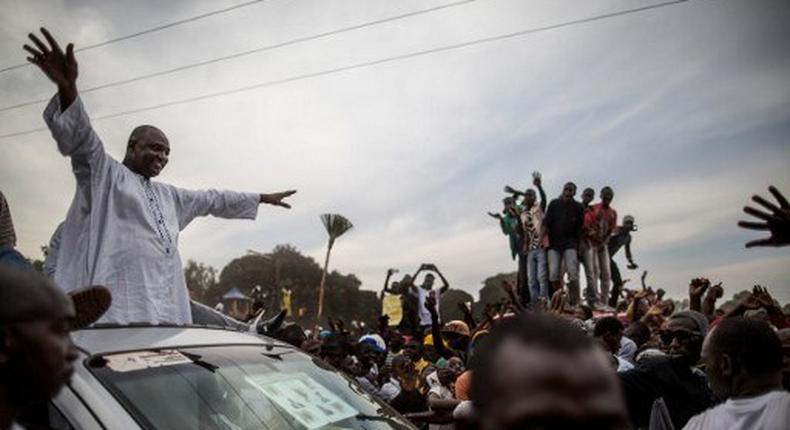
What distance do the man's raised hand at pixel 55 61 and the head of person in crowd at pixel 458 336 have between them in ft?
14.9

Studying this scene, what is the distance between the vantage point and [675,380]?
3.02 meters

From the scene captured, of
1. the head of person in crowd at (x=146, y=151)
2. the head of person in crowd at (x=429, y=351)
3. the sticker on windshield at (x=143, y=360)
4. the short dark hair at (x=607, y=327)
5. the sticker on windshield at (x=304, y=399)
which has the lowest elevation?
the head of person in crowd at (x=429, y=351)

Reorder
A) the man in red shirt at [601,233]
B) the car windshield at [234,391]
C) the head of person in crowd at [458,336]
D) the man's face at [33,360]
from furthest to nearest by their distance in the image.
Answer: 1. the man in red shirt at [601,233]
2. the head of person in crowd at [458,336]
3. the car windshield at [234,391]
4. the man's face at [33,360]

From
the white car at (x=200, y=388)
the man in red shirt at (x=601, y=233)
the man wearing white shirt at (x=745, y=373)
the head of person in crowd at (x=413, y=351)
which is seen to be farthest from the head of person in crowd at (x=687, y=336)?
the man in red shirt at (x=601, y=233)

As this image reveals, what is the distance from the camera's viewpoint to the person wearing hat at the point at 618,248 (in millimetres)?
9086

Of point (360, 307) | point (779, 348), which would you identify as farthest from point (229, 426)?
point (360, 307)

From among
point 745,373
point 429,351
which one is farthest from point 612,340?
point 429,351

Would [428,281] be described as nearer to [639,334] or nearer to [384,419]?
[639,334]

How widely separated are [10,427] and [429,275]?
9.32 meters

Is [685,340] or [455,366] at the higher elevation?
[685,340]

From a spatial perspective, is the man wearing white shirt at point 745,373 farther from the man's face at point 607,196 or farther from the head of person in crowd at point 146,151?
the man's face at point 607,196

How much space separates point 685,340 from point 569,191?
5.37 m

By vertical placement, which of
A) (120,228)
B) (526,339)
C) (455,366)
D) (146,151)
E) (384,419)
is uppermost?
(146,151)

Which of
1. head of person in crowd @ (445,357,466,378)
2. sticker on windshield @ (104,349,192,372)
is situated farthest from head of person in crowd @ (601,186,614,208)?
sticker on windshield @ (104,349,192,372)
